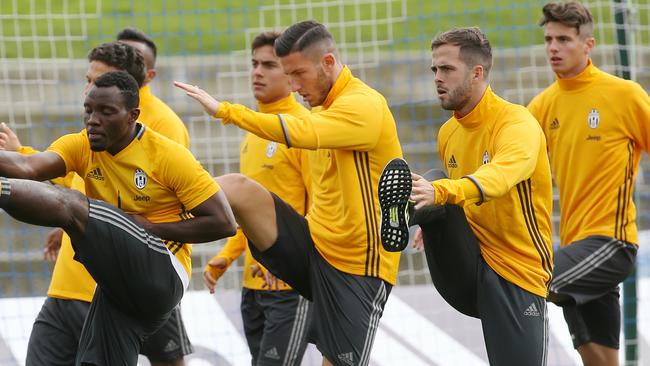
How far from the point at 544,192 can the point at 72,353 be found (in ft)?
7.68

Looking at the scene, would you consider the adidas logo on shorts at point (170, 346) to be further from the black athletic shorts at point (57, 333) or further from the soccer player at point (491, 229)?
the soccer player at point (491, 229)

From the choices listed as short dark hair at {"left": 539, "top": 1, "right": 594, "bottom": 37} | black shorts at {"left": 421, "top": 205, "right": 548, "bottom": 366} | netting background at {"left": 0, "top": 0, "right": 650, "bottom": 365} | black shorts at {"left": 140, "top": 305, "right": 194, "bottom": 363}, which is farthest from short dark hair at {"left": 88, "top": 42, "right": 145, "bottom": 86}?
netting background at {"left": 0, "top": 0, "right": 650, "bottom": 365}

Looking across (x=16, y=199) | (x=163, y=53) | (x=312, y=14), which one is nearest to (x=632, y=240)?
(x=16, y=199)

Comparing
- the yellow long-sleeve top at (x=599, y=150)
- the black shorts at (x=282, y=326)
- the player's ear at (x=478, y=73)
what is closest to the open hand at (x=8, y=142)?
the black shorts at (x=282, y=326)

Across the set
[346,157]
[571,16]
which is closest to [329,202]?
[346,157]

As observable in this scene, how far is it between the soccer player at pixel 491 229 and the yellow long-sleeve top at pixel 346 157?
27 centimetres

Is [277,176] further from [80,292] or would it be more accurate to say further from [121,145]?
[121,145]

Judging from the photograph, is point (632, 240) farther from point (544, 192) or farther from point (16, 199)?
point (16, 199)

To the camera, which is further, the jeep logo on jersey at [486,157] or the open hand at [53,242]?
the open hand at [53,242]

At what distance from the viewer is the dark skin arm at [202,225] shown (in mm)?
4980

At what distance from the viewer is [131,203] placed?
5.09 m

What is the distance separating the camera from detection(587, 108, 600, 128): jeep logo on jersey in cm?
652

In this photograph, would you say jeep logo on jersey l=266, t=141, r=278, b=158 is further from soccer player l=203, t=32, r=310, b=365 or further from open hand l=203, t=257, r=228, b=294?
open hand l=203, t=257, r=228, b=294

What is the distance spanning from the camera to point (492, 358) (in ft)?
17.3
